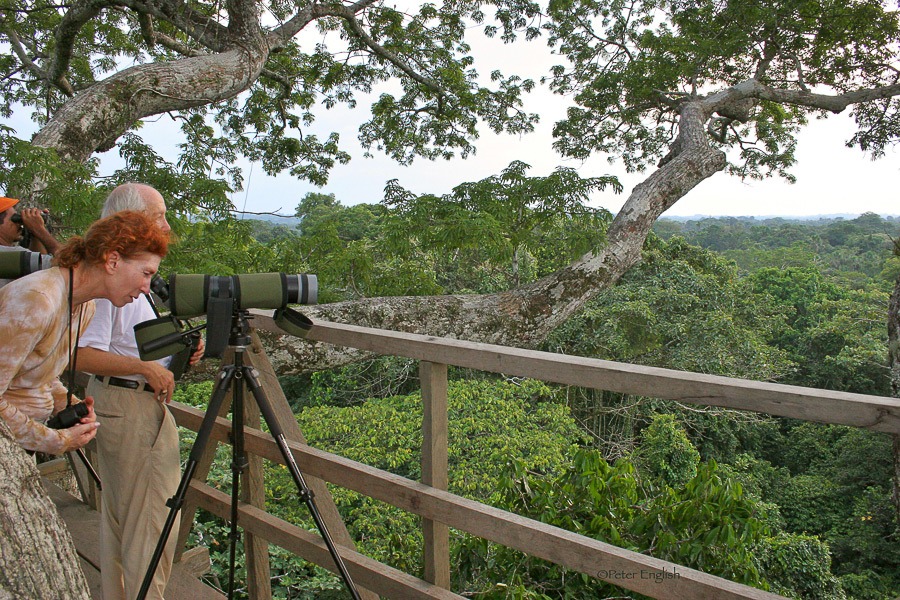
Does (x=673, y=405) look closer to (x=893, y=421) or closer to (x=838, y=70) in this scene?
(x=838, y=70)

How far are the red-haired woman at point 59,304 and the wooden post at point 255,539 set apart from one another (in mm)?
583

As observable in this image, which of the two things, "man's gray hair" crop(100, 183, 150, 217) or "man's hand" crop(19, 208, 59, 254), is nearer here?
"man's gray hair" crop(100, 183, 150, 217)

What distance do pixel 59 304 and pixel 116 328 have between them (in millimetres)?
385

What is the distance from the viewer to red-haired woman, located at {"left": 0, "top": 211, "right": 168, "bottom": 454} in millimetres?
1129

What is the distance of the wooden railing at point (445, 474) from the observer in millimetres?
974

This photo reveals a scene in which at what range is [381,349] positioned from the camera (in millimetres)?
1469

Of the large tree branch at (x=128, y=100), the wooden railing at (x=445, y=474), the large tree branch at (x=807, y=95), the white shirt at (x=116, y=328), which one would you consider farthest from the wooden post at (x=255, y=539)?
the large tree branch at (x=807, y=95)

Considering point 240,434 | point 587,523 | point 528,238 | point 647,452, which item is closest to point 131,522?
point 240,434

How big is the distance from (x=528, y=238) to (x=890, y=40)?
13.6ft

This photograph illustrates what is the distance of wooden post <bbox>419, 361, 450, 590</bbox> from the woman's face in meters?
0.61

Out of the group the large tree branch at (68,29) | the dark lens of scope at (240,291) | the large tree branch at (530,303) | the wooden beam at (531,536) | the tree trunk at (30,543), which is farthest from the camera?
the large tree branch at (68,29)

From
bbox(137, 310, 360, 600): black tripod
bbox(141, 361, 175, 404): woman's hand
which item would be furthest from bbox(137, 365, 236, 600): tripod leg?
bbox(141, 361, 175, 404): woman's hand

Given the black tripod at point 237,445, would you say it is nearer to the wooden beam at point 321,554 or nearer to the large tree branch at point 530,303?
the wooden beam at point 321,554

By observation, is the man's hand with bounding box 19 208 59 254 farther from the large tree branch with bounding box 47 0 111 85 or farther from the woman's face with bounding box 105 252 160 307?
the large tree branch with bounding box 47 0 111 85
